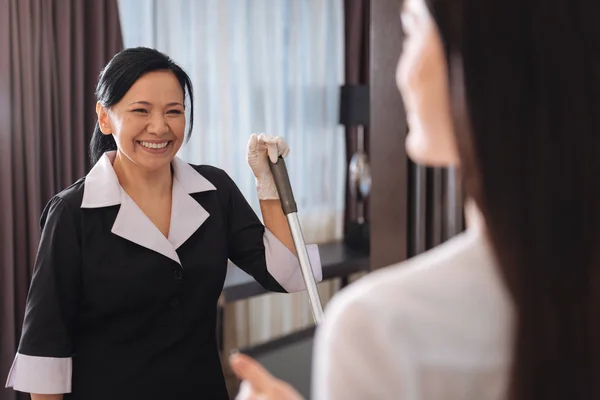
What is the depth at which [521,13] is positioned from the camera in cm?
45

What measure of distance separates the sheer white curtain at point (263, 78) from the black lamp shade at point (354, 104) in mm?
145

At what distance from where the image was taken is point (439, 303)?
490 millimetres

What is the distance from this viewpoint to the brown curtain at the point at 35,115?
2533mm

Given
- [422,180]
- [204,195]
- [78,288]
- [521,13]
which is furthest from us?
[204,195]

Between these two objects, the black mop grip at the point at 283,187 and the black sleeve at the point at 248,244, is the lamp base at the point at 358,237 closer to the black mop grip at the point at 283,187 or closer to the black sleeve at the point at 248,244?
the black sleeve at the point at 248,244

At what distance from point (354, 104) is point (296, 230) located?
245 centimetres

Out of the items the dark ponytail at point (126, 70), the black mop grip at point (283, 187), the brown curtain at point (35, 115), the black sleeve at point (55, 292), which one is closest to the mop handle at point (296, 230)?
the black mop grip at point (283, 187)

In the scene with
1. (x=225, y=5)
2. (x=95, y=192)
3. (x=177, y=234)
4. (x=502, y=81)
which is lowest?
(x=177, y=234)

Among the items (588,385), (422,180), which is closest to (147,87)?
(422,180)

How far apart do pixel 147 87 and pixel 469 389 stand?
1177 mm

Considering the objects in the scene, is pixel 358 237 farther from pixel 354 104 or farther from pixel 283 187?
pixel 283 187

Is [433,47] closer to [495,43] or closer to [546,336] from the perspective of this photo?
[495,43]

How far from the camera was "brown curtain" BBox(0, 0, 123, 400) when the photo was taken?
2.53m

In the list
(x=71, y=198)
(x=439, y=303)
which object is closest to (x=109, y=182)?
(x=71, y=198)
